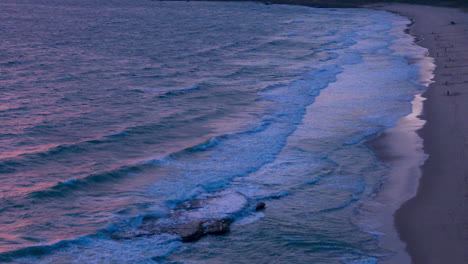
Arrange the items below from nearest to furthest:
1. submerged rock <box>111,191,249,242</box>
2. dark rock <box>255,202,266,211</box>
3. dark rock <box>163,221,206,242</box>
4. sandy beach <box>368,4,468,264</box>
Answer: sandy beach <box>368,4,468,264</box> < dark rock <box>163,221,206,242</box> < submerged rock <box>111,191,249,242</box> < dark rock <box>255,202,266,211</box>

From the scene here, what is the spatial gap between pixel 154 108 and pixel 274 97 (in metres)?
5.40

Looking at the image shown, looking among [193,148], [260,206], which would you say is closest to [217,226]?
[260,206]

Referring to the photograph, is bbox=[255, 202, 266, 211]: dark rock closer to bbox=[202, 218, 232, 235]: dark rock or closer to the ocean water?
the ocean water

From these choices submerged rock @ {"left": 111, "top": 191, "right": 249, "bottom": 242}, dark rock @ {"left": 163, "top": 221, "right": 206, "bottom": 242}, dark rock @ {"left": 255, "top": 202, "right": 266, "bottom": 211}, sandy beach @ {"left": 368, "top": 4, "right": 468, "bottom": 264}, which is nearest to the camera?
sandy beach @ {"left": 368, "top": 4, "right": 468, "bottom": 264}

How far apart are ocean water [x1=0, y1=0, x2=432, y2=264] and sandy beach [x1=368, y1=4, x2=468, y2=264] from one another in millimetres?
747

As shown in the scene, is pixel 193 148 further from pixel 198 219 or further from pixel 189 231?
pixel 189 231

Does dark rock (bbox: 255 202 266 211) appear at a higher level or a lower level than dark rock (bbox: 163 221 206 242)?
higher

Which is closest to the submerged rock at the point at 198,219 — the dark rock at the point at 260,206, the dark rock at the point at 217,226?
the dark rock at the point at 217,226

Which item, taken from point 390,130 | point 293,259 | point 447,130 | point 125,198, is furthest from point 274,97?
point 293,259

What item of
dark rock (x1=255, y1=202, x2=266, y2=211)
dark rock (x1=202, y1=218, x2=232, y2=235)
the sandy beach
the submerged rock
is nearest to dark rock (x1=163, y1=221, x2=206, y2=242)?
the submerged rock

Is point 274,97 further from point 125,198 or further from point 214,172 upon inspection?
point 125,198

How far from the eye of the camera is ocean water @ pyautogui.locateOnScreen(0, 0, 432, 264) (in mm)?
10312

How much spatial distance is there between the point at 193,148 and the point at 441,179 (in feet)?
22.5

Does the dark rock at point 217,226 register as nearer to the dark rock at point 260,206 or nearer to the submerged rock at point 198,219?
the submerged rock at point 198,219
